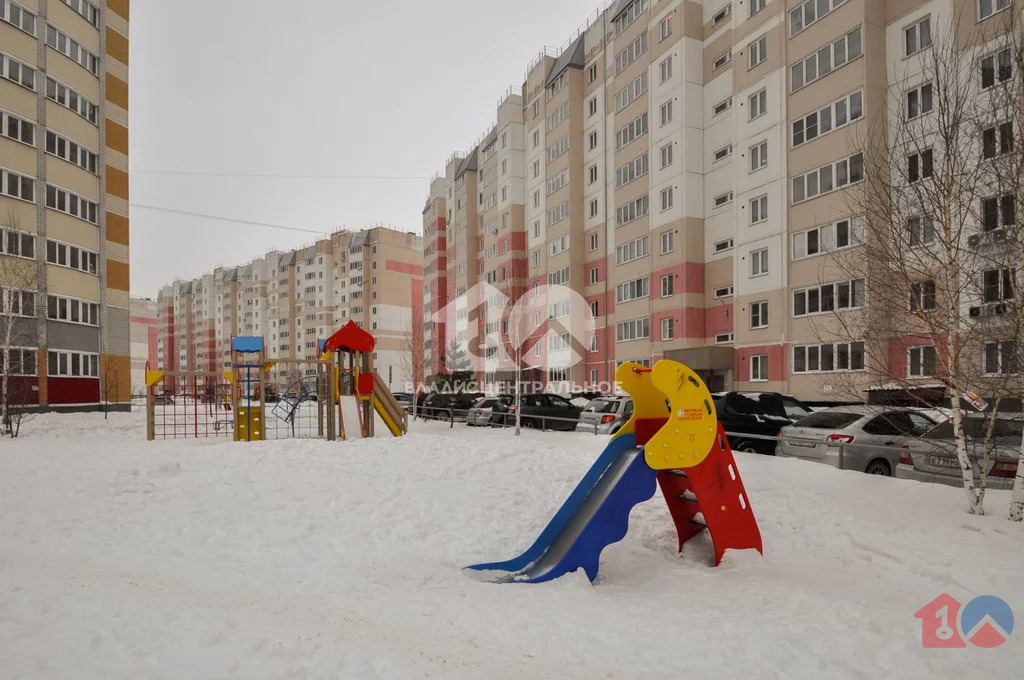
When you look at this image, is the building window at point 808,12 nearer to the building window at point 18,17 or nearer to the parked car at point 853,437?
the parked car at point 853,437

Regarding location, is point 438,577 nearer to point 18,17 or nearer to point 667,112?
point 667,112

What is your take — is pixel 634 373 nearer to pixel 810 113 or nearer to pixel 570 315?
pixel 810 113

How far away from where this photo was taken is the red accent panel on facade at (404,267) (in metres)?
91.4

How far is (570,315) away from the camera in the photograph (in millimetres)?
43844

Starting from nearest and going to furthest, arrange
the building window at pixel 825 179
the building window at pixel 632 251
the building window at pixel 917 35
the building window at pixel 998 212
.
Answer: the building window at pixel 998 212 < the building window at pixel 917 35 < the building window at pixel 825 179 < the building window at pixel 632 251

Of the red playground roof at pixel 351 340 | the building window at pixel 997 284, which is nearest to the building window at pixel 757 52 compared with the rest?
the red playground roof at pixel 351 340

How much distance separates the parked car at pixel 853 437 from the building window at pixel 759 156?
777 inches

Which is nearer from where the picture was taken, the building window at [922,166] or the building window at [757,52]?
the building window at [922,166]

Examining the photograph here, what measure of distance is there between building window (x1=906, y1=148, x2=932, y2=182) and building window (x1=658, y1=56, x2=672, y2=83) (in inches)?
1152

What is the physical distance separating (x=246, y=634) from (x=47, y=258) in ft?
109

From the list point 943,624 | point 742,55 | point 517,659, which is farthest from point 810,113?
point 517,659

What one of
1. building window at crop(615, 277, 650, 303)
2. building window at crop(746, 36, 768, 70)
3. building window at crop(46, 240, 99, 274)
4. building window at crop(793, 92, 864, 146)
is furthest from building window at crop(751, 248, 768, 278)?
building window at crop(46, 240, 99, 274)

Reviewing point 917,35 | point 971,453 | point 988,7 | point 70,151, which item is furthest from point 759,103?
point 70,151

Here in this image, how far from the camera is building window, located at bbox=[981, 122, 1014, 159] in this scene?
25.7ft
